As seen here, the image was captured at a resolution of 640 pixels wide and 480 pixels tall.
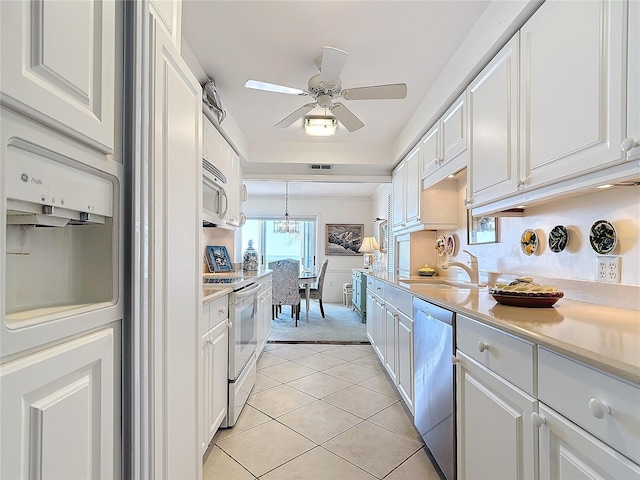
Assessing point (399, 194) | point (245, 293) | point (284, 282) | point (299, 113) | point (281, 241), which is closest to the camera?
point (245, 293)

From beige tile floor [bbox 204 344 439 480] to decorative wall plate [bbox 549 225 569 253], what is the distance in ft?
4.32

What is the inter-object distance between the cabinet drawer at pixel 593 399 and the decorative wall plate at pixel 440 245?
2504mm

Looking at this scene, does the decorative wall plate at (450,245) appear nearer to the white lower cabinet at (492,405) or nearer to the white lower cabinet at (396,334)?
the white lower cabinet at (396,334)

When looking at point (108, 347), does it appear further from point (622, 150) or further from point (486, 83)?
point (486, 83)

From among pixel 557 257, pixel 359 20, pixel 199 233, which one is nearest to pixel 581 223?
pixel 557 257

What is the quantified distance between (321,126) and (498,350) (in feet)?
8.94

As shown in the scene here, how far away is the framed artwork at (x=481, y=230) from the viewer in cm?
238

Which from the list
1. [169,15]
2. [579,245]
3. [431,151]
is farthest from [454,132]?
[169,15]

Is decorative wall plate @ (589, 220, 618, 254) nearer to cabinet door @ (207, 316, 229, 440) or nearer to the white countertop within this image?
the white countertop

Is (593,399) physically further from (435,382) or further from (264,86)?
(264,86)

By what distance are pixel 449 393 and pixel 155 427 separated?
1.23 meters

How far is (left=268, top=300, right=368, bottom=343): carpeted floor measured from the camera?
446 centimetres

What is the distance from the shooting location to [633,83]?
101cm

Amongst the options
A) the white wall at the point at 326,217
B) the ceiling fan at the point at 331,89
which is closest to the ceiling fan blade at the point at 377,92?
the ceiling fan at the point at 331,89
